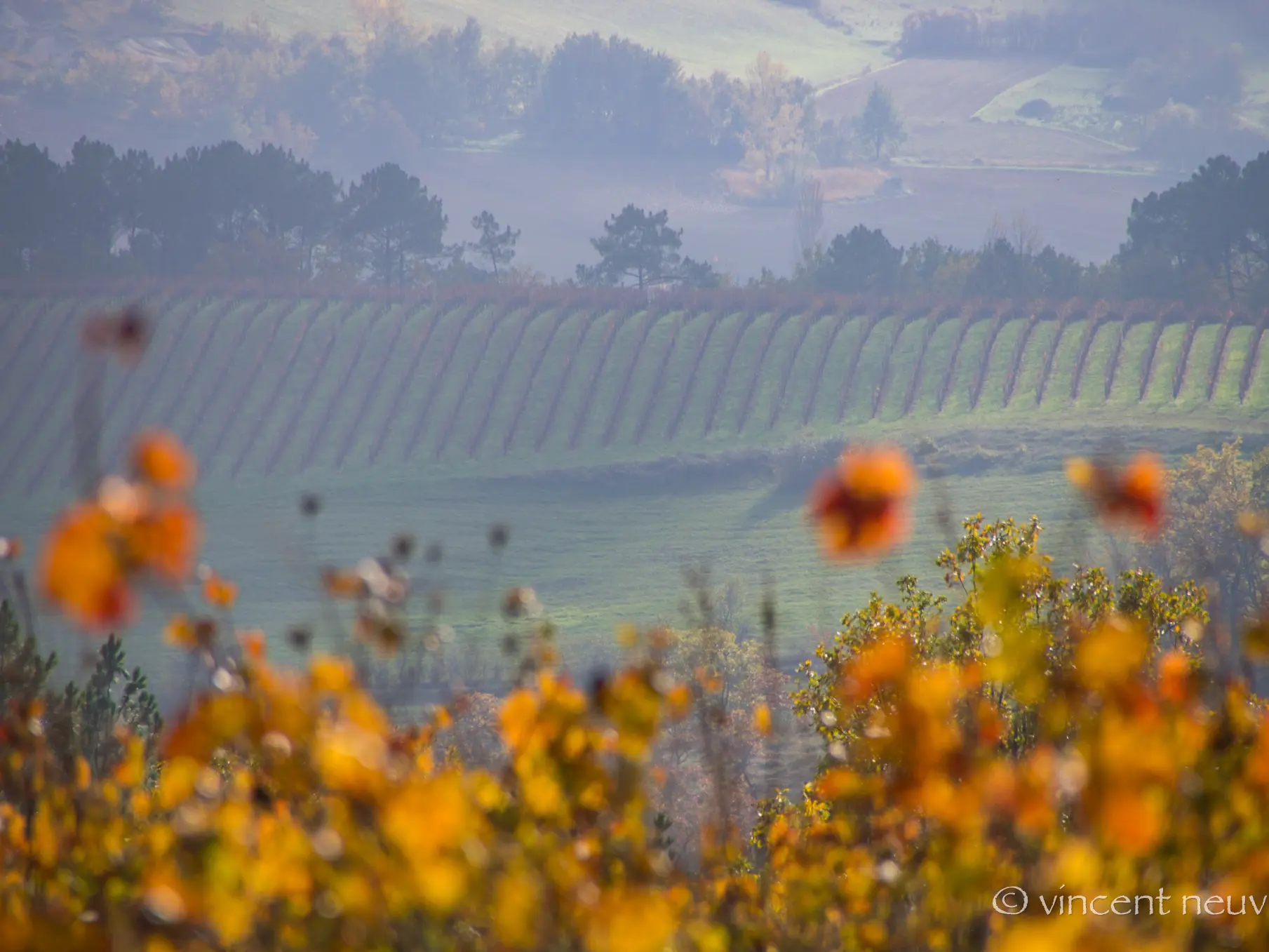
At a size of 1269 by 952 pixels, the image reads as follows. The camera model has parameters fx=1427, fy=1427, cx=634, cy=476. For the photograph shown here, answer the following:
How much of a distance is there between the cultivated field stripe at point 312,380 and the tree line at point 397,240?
6808mm

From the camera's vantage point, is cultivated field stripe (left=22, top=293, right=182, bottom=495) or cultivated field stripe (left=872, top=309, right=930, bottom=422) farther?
cultivated field stripe (left=872, top=309, right=930, bottom=422)

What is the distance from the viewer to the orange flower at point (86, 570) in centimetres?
305

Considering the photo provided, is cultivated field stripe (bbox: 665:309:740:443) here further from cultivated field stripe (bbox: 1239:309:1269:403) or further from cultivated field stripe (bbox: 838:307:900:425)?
cultivated field stripe (bbox: 1239:309:1269:403)

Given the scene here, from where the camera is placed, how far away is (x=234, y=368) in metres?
93.9

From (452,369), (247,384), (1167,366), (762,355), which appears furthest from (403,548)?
(247,384)

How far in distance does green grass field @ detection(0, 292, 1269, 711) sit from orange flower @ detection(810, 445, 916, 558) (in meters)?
52.9

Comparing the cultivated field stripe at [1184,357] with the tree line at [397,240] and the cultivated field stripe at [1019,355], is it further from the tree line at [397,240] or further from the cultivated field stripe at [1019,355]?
the cultivated field stripe at [1019,355]

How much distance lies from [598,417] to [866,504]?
83.2m

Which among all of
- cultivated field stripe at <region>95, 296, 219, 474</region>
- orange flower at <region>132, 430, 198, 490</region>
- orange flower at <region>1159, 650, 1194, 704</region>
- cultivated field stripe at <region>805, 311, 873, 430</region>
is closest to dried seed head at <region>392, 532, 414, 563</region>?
orange flower at <region>132, 430, 198, 490</region>

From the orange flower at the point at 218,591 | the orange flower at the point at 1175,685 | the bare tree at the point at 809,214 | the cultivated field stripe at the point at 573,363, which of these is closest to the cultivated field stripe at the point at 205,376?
the cultivated field stripe at the point at 573,363

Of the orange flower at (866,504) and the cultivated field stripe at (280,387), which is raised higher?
the orange flower at (866,504)

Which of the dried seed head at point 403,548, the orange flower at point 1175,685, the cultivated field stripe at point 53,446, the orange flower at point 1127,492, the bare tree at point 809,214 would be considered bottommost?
the cultivated field stripe at point 53,446

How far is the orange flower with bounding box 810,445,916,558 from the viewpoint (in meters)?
3.55

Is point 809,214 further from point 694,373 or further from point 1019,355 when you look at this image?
point 1019,355
